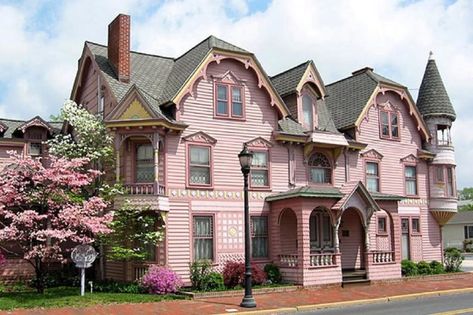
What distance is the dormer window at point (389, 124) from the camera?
33.2m

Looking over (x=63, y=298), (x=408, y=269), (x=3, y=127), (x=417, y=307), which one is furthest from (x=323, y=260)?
(x=3, y=127)

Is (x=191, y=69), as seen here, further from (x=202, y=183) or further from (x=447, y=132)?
(x=447, y=132)

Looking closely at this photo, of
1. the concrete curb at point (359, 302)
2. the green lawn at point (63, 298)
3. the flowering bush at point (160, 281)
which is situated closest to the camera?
the concrete curb at point (359, 302)

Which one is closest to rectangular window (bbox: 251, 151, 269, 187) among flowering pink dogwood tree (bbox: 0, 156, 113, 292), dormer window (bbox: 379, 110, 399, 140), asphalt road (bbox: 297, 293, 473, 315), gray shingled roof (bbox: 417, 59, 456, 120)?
flowering pink dogwood tree (bbox: 0, 156, 113, 292)

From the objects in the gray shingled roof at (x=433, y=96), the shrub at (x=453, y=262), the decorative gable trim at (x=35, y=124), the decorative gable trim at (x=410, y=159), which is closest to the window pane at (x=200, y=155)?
the decorative gable trim at (x=35, y=124)

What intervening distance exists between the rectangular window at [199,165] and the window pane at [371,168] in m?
10.5

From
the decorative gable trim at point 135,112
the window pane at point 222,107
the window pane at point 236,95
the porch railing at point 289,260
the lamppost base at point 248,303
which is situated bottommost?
the lamppost base at point 248,303

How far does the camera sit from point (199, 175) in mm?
26047

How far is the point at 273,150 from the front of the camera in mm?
28266

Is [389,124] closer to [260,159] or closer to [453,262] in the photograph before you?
[453,262]

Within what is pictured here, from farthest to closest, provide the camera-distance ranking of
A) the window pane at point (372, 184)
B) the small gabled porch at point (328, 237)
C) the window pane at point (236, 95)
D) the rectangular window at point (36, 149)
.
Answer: the rectangular window at point (36, 149) → the window pane at point (372, 184) → the window pane at point (236, 95) → the small gabled porch at point (328, 237)

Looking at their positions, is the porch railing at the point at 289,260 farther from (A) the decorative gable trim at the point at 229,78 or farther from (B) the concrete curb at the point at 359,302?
(A) the decorative gable trim at the point at 229,78

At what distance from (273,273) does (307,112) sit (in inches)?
353

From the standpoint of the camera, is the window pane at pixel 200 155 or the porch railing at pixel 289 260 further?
the window pane at pixel 200 155
